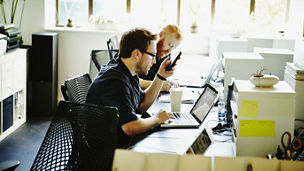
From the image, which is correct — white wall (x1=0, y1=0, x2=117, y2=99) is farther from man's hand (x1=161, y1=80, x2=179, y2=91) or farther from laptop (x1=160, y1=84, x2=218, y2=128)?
laptop (x1=160, y1=84, x2=218, y2=128)

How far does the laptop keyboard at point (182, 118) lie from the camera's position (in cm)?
274

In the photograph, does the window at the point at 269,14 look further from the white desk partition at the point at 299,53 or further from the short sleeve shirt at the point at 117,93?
the short sleeve shirt at the point at 117,93

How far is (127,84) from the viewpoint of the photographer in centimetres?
254

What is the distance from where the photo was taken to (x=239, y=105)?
91.0 inches

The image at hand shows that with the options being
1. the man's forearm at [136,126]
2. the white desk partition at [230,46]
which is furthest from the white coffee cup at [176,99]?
the white desk partition at [230,46]

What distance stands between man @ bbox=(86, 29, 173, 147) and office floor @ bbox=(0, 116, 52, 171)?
178 cm

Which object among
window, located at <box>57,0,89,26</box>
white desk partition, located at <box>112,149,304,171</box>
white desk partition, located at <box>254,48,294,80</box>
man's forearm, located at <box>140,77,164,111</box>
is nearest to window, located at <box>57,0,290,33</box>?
window, located at <box>57,0,89,26</box>

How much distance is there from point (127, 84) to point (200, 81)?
1844 millimetres

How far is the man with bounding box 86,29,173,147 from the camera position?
2.44 metres

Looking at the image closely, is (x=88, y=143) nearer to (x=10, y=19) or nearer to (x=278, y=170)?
(x=278, y=170)

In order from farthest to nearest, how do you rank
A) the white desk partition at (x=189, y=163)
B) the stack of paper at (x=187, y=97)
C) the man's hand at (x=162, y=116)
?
the stack of paper at (x=187, y=97) < the man's hand at (x=162, y=116) < the white desk partition at (x=189, y=163)

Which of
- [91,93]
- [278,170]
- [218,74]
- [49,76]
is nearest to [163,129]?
[91,93]

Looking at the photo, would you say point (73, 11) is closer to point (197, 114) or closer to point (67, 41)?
point (67, 41)

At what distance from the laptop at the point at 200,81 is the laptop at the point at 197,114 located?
1014mm
